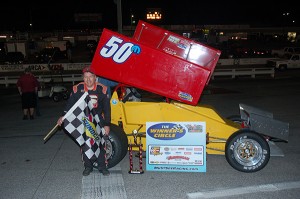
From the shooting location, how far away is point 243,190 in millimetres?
5047

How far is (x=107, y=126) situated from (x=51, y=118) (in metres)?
5.31

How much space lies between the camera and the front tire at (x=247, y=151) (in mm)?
5613

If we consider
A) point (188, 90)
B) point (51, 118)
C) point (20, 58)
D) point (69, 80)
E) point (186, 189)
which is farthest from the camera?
point (20, 58)

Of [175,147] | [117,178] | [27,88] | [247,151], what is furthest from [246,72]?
[117,178]

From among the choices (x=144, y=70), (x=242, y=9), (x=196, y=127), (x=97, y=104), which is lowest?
(x=196, y=127)

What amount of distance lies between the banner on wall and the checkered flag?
0.92 meters

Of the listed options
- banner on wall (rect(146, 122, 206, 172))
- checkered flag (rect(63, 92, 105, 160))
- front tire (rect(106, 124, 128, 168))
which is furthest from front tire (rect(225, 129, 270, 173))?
checkered flag (rect(63, 92, 105, 160))

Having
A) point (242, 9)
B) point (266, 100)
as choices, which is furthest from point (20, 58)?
point (242, 9)

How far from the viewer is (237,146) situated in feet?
18.6

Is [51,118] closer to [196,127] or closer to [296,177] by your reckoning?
[196,127]

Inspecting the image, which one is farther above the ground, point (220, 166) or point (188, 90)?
point (188, 90)

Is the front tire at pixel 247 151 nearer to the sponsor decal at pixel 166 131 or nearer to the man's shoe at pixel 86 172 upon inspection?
the sponsor decal at pixel 166 131

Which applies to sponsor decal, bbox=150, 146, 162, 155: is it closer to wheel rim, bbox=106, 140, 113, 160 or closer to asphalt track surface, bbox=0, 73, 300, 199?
asphalt track surface, bbox=0, 73, 300, 199

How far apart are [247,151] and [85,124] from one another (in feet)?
9.32
